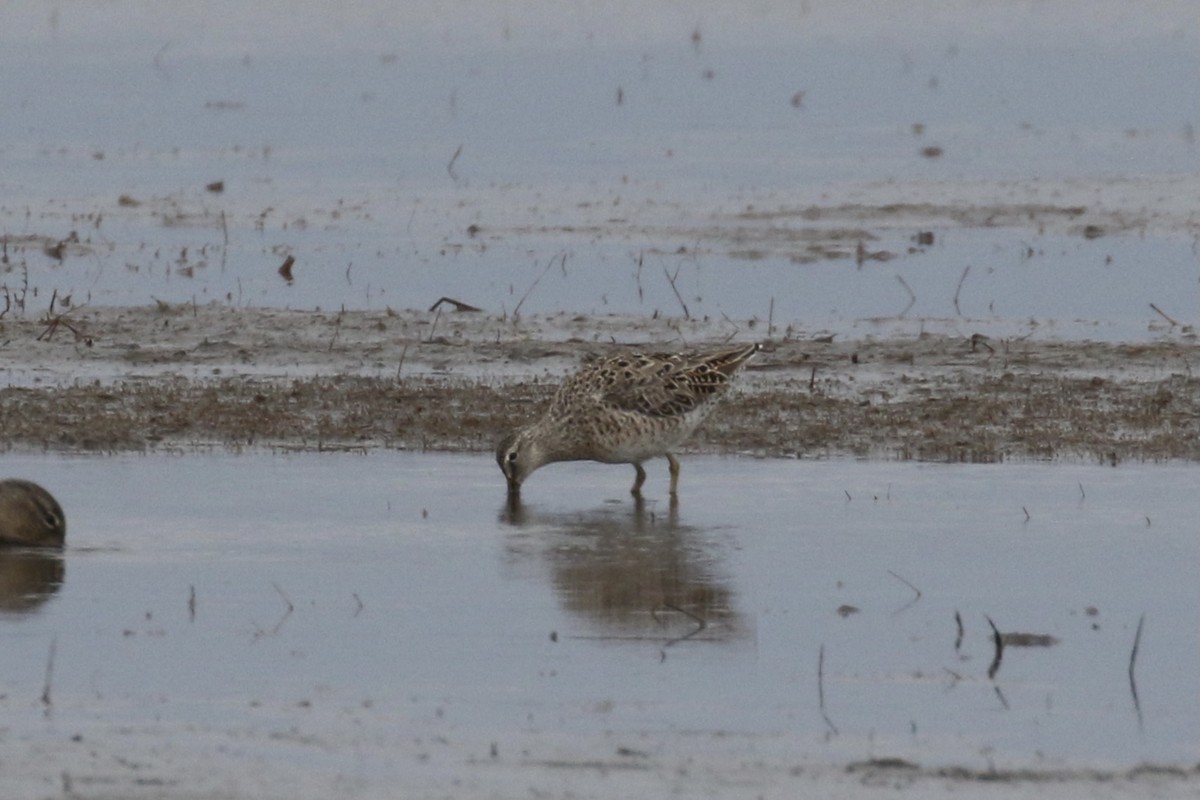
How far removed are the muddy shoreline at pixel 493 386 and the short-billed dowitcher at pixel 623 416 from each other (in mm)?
850

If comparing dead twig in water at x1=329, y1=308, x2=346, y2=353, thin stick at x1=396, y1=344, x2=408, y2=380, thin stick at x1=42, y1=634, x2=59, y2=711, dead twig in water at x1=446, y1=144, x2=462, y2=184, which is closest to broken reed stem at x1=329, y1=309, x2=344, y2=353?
dead twig in water at x1=329, y1=308, x2=346, y2=353

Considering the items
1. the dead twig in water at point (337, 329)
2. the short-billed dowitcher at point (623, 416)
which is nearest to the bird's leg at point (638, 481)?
the short-billed dowitcher at point (623, 416)

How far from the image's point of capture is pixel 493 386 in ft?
51.1

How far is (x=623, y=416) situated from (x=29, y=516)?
10.9 feet

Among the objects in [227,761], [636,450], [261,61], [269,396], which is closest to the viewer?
[227,761]

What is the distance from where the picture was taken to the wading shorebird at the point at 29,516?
10.7 metres

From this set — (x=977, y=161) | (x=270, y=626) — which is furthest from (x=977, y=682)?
(x=977, y=161)

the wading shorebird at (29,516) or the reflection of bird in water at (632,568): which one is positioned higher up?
the wading shorebird at (29,516)

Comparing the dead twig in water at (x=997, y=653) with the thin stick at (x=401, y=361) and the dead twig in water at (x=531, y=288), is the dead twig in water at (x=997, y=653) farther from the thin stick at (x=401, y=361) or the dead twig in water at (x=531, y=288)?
the dead twig in water at (x=531, y=288)

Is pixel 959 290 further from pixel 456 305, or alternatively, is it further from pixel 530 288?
pixel 456 305

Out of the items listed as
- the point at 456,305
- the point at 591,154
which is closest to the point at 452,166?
the point at 591,154

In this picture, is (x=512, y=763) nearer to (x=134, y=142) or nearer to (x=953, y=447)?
(x=953, y=447)

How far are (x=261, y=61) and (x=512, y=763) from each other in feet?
95.2

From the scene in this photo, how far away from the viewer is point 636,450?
42.1 ft
